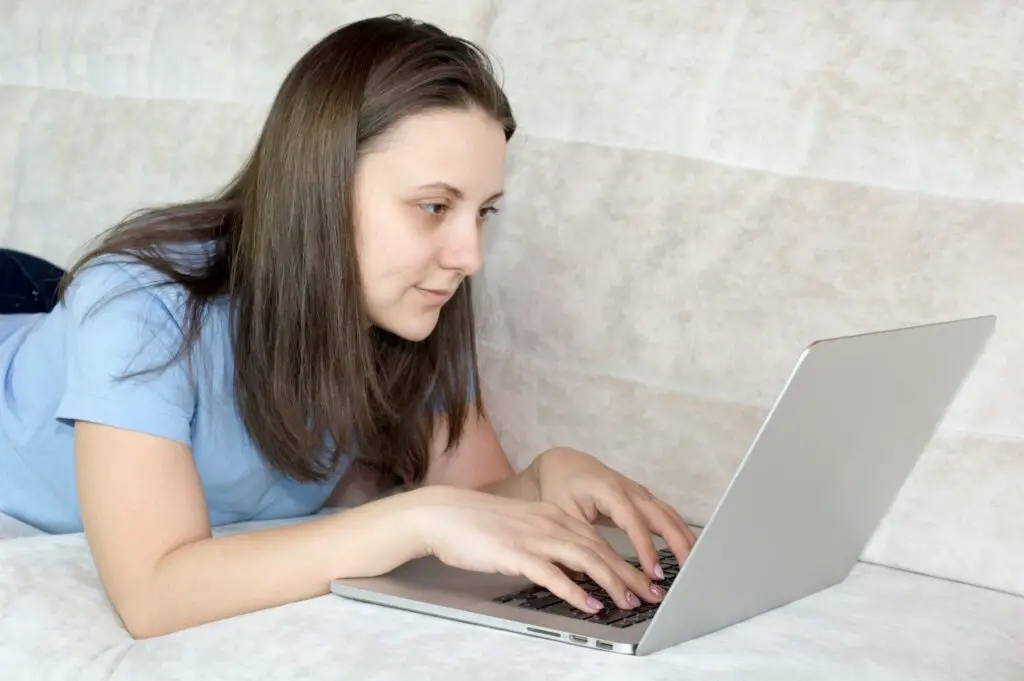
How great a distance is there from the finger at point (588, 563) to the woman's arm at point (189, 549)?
0.10 meters

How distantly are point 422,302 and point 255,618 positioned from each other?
14.3 inches

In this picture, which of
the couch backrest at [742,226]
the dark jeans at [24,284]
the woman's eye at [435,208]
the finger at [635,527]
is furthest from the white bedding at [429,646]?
the dark jeans at [24,284]

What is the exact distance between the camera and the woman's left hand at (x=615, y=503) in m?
1.22

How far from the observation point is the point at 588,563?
1.08 m

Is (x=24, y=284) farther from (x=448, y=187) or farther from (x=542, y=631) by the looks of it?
(x=542, y=631)

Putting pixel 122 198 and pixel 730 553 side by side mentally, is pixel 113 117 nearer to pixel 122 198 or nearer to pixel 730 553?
pixel 122 198

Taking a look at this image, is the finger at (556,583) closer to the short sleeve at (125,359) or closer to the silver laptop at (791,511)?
the silver laptop at (791,511)

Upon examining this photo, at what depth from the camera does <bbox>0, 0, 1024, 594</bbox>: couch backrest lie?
134 centimetres

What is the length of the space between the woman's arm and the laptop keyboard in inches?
3.6

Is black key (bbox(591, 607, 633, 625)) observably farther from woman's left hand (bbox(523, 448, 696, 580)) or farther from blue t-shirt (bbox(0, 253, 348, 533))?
blue t-shirt (bbox(0, 253, 348, 533))

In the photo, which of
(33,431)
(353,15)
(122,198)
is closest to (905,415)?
(33,431)

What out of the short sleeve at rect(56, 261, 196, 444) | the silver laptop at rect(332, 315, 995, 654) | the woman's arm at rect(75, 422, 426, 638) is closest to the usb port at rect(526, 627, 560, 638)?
the silver laptop at rect(332, 315, 995, 654)

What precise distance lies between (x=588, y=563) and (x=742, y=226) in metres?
0.51

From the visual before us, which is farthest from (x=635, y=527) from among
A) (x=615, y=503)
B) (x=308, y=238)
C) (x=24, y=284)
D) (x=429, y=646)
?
(x=24, y=284)
